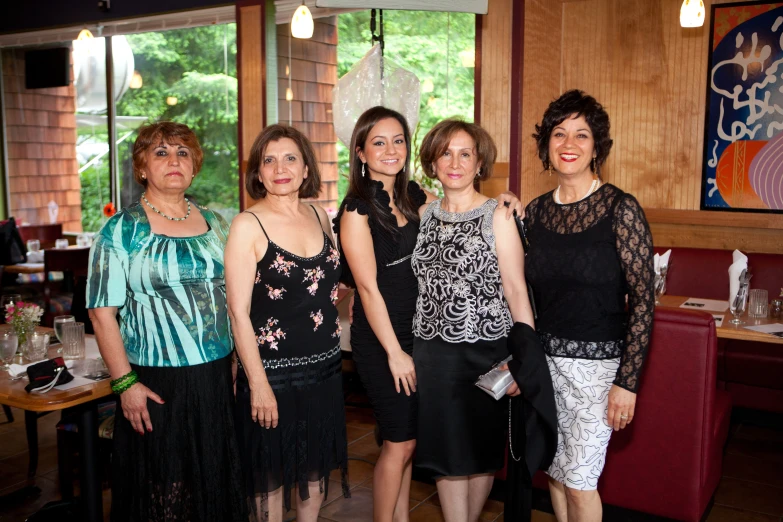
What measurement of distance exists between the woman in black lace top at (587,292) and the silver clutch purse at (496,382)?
0.51ft

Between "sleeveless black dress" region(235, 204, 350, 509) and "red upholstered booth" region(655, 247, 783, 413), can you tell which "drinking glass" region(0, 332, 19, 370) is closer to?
"sleeveless black dress" region(235, 204, 350, 509)

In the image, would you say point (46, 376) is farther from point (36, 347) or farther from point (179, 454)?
point (179, 454)

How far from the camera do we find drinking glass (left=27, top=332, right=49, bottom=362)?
9.80 ft

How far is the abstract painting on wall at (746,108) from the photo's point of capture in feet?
15.7

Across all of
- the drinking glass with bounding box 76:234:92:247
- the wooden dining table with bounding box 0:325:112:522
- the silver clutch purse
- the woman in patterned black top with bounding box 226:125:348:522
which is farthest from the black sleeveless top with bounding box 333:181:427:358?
the drinking glass with bounding box 76:234:92:247

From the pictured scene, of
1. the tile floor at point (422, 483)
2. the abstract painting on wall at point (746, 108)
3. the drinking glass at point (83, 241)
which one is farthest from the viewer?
the drinking glass at point (83, 241)

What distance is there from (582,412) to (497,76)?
11.7 feet

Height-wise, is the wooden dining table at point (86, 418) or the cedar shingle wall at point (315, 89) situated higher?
the cedar shingle wall at point (315, 89)

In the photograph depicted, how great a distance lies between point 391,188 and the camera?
2703mm

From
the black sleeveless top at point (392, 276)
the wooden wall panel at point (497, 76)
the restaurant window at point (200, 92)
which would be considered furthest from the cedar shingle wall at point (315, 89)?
the black sleeveless top at point (392, 276)

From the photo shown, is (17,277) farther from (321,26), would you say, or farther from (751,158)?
(751,158)

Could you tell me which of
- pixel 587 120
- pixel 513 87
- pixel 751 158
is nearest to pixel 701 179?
pixel 751 158

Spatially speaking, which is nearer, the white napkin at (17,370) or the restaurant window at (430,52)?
the white napkin at (17,370)

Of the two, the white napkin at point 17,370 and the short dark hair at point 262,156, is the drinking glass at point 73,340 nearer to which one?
the white napkin at point 17,370
